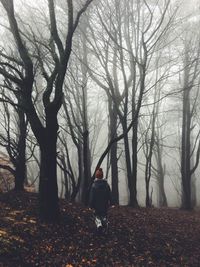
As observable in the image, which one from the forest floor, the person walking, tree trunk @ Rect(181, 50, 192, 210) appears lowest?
the forest floor

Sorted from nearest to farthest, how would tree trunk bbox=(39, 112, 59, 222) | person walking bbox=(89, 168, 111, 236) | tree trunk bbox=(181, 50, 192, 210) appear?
person walking bbox=(89, 168, 111, 236)
tree trunk bbox=(39, 112, 59, 222)
tree trunk bbox=(181, 50, 192, 210)

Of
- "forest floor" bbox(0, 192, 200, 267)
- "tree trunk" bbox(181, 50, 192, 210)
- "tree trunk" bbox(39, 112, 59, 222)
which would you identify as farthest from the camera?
"tree trunk" bbox(181, 50, 192, 210)

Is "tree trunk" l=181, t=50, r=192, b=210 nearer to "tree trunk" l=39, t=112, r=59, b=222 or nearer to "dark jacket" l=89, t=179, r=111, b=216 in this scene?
"dark jacket" l=89, t=179, r=111, b=216

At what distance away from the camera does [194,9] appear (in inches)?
623

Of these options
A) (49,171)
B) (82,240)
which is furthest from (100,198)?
(49,171)

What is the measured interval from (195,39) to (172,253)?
1169 centimetres

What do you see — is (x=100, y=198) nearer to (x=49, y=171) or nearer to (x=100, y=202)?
(x=100, y=202)

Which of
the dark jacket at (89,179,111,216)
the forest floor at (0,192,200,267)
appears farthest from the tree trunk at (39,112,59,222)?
the dark jacket at (89,179,111,216)

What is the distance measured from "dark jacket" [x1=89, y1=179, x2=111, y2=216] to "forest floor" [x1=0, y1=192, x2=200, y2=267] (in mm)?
644

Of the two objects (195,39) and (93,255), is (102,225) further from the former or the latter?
(195,39)

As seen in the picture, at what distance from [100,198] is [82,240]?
1.20 m

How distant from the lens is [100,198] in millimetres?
8805

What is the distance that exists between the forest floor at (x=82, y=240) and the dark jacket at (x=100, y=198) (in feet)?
2.11

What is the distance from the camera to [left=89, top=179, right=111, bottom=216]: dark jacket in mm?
8742
